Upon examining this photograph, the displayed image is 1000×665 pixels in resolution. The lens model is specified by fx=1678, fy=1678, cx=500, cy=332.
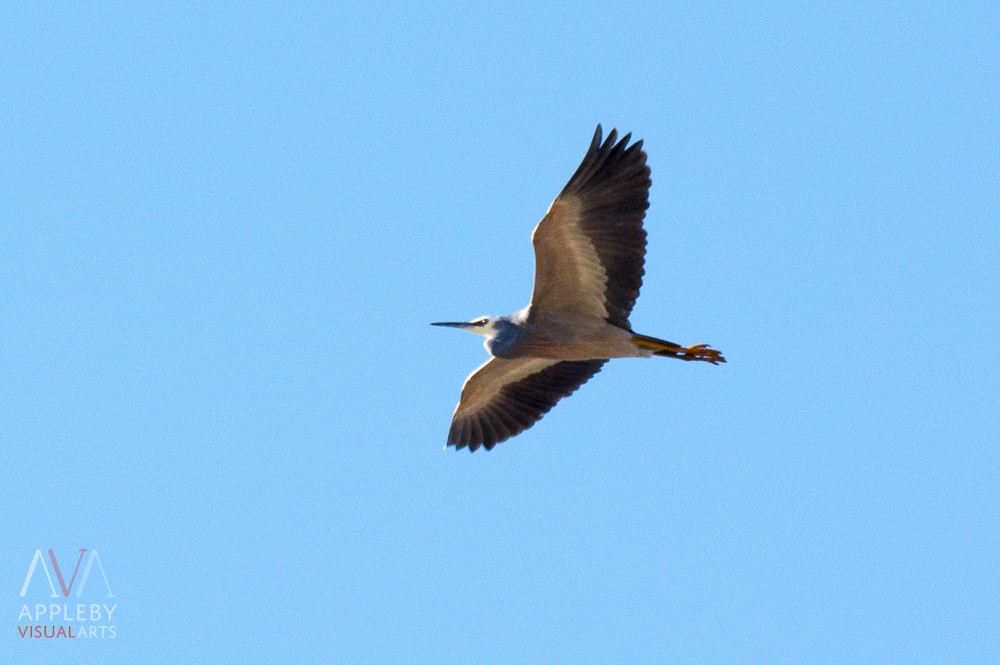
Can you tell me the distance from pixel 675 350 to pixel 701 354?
310mm

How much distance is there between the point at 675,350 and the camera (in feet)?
54.2

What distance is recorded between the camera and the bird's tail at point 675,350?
16391 mm

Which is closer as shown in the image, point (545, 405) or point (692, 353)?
point (692, 353)

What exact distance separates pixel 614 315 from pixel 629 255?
71cm

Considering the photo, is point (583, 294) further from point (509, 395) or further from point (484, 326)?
point (509, 395)

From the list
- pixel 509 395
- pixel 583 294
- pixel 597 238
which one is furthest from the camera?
pixel 509 395

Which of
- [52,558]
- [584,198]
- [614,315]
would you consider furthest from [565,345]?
[52,558]

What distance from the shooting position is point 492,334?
54.5 ft

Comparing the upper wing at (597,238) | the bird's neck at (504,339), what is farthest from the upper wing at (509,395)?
the upper wing at (597,238)

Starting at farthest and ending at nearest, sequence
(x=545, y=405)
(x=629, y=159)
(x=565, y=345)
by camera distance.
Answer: (x=545, y=405) < (x=565, y=345) < (x=629, y=159)

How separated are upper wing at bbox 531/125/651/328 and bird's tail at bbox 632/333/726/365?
224 millimetres

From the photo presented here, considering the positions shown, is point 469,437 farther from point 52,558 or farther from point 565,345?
point 52,558

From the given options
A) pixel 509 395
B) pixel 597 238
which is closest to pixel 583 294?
pixel 597 238

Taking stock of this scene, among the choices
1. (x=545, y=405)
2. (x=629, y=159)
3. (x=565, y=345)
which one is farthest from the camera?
(x=545, y=405)
